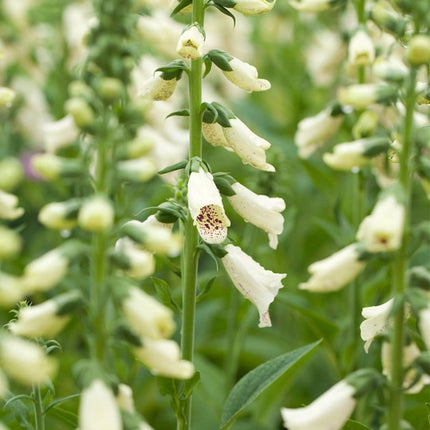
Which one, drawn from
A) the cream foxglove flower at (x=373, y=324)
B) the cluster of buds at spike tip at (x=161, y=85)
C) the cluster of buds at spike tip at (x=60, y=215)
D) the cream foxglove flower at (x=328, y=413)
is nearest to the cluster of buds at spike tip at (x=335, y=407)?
the cream foxglove flower at (x=328, y=413)

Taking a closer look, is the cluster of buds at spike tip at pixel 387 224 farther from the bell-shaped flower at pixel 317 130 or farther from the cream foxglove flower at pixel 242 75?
the bell-shaped flower at pixel 317 130

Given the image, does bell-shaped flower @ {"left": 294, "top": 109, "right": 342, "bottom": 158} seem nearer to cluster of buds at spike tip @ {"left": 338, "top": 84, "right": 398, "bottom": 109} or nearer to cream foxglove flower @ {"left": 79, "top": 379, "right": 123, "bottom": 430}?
cluster of buds at spike tip @ {"left": 338, "top": 84, "right": 398, "bottom": 109}

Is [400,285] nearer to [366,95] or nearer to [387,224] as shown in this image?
[387,224]

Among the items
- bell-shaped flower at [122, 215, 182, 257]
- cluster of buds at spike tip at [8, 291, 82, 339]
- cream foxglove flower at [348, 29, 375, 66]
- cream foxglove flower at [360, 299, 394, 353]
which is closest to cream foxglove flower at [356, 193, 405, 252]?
bell-shaped flower at [122, 215, 182, 257]

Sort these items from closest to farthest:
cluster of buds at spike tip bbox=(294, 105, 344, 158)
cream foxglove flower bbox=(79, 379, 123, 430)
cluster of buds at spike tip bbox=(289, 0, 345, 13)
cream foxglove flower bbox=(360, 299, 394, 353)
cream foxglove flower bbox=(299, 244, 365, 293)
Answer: cream foxglove flower bbox=(79, 379, 123, 430), cream foxglove flower bbox=(299, 244, 365, 293), cream foxglove flower bbox=(360, 299, 394, 353), cluster of buds at spike tip bbox=(289, 0, 345, 13), cluster of buds at spike tip bbox=(294, 105, 344, 158)

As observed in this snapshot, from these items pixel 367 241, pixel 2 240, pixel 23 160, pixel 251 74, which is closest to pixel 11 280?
pixel 2 240

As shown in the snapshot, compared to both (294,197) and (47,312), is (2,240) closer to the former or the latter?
(47,312)

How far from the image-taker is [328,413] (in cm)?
175

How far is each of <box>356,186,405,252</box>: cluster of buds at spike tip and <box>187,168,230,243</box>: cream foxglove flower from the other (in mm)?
575

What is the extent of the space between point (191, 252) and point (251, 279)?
20 cm

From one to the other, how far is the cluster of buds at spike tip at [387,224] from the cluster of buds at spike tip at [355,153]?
0.11 meters

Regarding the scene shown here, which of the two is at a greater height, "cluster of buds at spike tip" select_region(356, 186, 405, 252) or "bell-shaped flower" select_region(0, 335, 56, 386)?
"cluster of buds at spike tip" select_region(356, 186, 405, 252)

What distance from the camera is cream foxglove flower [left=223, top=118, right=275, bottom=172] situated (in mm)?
2318

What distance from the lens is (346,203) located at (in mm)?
4293
